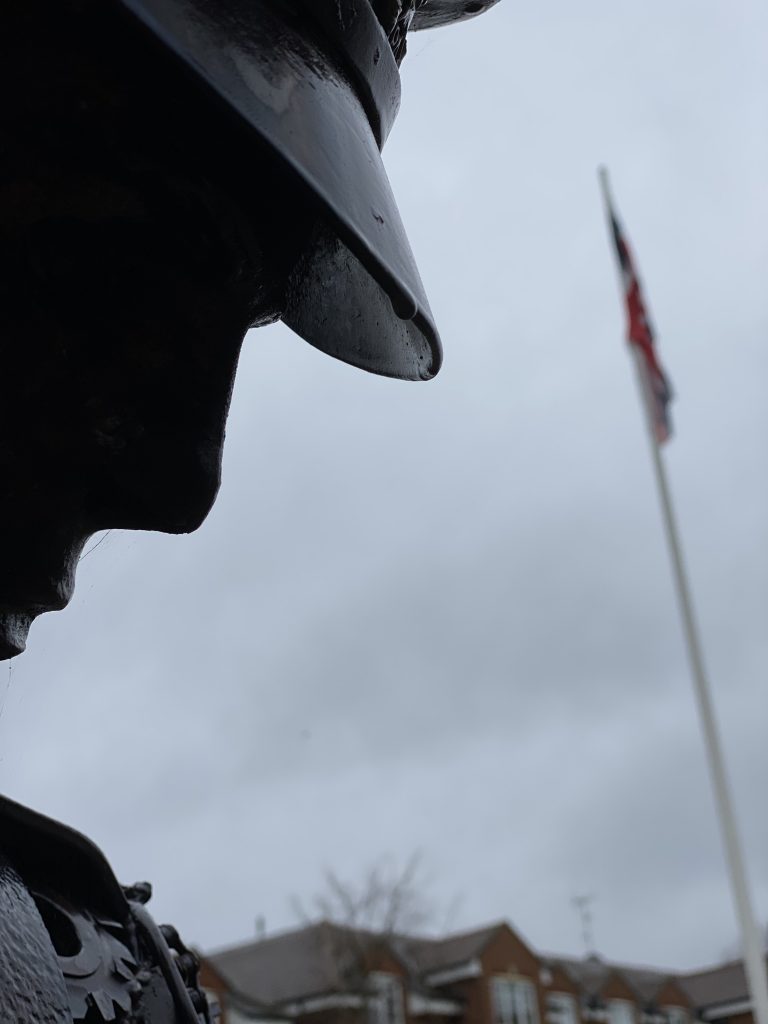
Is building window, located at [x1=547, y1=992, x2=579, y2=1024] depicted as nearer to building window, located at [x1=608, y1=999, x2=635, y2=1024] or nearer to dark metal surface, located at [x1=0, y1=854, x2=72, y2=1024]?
building window, located at [x1=608, y1=999, x2=635, y2=1024]

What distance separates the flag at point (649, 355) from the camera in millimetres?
13367

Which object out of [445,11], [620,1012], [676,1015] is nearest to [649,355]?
[445,11]

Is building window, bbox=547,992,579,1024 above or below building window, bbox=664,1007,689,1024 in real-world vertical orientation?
above

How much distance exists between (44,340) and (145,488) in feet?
0.66

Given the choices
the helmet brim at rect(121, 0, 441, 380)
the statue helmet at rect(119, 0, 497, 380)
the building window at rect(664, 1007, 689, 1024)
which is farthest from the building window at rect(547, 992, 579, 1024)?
the helmet brim at rect(121, 0, 441, 380)

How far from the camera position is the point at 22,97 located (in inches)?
38.0

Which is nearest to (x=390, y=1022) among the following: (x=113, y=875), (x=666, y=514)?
(x=666, y=514)

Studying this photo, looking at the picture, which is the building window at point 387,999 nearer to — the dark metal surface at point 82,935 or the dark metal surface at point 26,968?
the dark metal surface at point 82,935

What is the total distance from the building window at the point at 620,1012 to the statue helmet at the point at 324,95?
119 feet

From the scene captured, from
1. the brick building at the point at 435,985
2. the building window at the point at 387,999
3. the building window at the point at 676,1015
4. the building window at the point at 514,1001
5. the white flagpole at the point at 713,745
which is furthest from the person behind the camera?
the building window at the point at 676,1015

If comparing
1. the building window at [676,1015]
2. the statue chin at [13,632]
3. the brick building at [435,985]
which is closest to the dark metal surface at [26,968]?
the statue chin at [13,632]

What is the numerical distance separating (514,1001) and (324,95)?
33.1m

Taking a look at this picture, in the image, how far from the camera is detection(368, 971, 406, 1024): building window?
28391 millimetres

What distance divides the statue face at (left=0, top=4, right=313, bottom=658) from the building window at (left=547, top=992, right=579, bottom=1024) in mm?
34167
